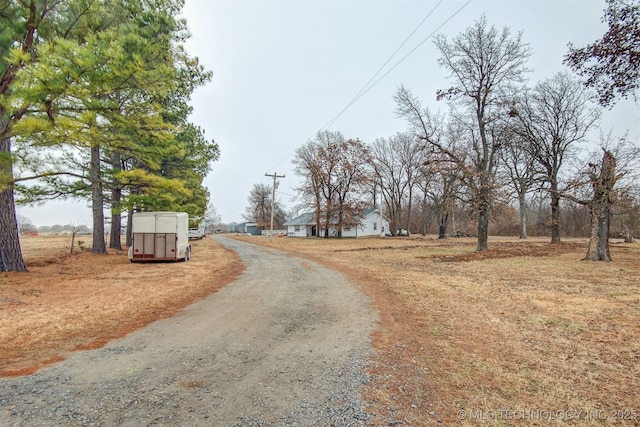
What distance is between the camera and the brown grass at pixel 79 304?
159 inches

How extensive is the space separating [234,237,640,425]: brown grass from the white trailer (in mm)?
8754

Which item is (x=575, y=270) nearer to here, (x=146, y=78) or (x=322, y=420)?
(x=322, y=420)

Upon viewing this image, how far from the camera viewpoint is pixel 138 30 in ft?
24.1

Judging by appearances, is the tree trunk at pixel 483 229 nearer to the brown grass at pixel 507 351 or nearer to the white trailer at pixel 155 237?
the brown grass at pixel 507 351

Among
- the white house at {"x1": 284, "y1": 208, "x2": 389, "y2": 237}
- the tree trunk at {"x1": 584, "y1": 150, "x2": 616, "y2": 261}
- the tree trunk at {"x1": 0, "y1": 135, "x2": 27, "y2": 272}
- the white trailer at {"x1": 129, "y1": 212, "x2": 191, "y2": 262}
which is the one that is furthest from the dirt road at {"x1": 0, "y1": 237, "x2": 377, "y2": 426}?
the white house at {"x1": 284, "y1": 208, "x2": 389, "y2": 237}

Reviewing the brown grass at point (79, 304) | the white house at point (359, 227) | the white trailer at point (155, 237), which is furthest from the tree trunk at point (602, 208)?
the white house at point (359, 227)

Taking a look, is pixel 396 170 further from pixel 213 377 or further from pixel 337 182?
pixel 213 377

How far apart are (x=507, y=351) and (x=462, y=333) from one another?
75cm

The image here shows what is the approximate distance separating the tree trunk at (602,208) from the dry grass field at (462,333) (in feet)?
11.8

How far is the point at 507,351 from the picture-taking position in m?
4.07

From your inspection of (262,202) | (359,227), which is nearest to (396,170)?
(359,227)

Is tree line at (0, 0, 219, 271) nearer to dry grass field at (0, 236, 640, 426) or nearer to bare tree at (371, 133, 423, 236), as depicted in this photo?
dry grass field at (0, 236, 640, 426)

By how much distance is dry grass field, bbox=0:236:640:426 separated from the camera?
2820 millimetres

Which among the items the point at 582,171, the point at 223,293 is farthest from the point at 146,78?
the point at 582,171
